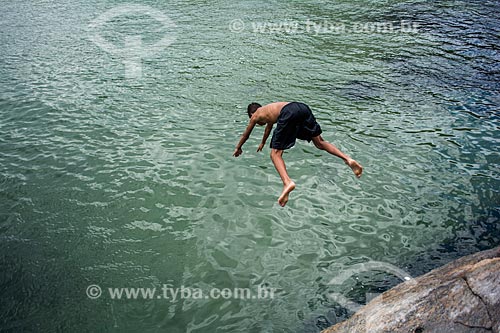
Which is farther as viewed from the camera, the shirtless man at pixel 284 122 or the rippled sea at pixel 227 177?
the shirtless man at pixel 284 122

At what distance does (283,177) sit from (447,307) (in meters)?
3.44

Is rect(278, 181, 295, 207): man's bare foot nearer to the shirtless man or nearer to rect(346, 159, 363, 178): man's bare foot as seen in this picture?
the shirtless man

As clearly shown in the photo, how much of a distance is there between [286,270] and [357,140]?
15.4 ft

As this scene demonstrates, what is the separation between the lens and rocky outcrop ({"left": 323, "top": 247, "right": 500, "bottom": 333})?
4.04 meters

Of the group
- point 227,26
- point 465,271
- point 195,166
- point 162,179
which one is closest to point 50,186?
point 162,179

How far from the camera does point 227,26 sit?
66.0 ft

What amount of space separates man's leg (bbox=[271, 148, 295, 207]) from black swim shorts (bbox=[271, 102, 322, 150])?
0.65 ft

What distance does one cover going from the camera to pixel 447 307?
4215 millimetres

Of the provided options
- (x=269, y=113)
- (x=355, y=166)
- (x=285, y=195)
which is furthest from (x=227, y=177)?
(x=355, y=166)

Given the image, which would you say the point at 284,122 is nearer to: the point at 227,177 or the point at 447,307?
the point at 227,177

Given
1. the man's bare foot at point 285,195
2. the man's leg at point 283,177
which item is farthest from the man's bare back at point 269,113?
the man's bare foot at point 285,195

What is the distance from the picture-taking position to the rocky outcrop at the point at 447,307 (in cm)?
404

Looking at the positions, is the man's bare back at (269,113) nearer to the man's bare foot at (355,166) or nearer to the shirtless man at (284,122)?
the shirtless man at (284,122)

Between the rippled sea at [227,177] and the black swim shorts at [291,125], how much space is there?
4.43ft
